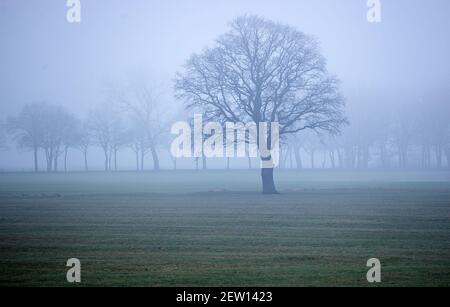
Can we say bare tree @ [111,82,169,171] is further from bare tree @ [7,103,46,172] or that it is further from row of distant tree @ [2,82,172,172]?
bare tree @ [7,103,46,172]

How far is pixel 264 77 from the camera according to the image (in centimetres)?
4712

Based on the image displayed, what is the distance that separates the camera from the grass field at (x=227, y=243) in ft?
45.2

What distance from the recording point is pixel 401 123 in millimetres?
108688

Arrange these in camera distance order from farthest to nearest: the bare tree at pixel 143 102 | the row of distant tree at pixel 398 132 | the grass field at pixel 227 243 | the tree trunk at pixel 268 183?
the row of distant tree at pixel 398 132, the bare tree at pixel 143 102, the tree trunk at pixel 268 183, the grass field at pixel 227 243

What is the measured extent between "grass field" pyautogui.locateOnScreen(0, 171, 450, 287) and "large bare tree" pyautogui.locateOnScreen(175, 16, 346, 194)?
14.1 meters

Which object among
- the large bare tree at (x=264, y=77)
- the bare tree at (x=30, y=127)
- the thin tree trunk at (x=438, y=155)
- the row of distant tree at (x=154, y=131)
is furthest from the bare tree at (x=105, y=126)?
the thin tree trunk at (x=438, y=155)

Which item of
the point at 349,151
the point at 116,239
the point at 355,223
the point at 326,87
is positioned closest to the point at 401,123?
the point at 349,151

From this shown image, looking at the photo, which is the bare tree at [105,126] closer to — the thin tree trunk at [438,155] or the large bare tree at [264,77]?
the large bare tree at [264,77]

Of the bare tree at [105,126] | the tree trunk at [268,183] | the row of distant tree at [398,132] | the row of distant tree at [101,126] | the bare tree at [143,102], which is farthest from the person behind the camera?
the bare tree at [105,126]

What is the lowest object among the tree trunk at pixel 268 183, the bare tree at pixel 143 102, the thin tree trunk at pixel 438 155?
the tree trunk at pixel 268 183

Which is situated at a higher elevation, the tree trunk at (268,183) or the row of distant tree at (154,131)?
the row of distant tree at (154,131)

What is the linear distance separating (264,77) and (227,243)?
99.3 feet

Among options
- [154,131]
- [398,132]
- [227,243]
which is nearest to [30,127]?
[154,131]

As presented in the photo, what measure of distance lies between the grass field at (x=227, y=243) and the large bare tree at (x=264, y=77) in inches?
557
